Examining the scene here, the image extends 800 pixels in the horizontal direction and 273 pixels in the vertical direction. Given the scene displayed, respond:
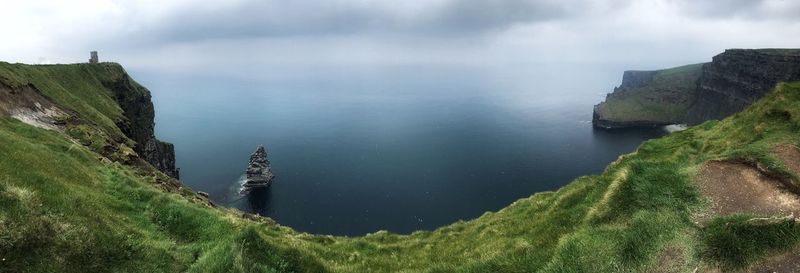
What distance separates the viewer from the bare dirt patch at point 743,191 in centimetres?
1545

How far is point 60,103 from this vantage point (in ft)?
215

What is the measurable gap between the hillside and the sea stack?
388ft

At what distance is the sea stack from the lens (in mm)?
143500

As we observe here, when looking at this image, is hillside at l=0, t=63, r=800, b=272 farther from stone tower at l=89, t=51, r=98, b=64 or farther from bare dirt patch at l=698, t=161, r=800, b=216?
stone tower at l=89, t=51, r=98, b=64

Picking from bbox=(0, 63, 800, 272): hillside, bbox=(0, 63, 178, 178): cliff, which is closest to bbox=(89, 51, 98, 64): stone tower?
bbox=(0, 63, 178, 178): cliff

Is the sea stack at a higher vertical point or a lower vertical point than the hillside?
lower

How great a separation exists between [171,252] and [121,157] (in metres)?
35.2


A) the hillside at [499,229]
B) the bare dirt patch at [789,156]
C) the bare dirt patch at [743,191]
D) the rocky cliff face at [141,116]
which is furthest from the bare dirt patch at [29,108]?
the bare dirt patch at [789,156]

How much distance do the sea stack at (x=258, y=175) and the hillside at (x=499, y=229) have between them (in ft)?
388

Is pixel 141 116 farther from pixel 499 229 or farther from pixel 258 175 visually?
pixel 499 229

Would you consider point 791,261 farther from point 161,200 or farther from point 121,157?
point 121,157

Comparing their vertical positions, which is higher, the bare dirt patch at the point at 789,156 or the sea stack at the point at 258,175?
the bare dirt patch at the point at 789,156

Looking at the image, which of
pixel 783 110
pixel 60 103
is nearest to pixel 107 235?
pixel 783 110

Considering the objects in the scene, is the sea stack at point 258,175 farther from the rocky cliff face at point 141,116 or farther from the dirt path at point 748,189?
the dirt path at point 748,189
